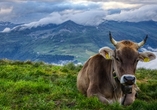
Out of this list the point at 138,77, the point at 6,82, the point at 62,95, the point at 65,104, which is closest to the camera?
the point at 65,104

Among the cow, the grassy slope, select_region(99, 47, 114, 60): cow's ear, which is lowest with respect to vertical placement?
the grassy slope

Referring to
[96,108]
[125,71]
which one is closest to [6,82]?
[96,108]

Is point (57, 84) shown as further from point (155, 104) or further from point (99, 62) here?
point (155, 104)

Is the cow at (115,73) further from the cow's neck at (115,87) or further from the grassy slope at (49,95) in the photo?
the grassy slope at (49,95)

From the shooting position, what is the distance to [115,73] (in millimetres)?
12078

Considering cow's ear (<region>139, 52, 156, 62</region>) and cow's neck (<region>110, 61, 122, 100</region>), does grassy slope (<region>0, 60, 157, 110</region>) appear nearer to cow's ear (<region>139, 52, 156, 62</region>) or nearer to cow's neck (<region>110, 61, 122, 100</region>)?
cow's neck (<region>110, 61, 122, 100</region>)

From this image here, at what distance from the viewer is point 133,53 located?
37.0 feet

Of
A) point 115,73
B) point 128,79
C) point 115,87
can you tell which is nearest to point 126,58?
point 128,79

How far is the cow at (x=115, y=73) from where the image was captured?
36.4 ft

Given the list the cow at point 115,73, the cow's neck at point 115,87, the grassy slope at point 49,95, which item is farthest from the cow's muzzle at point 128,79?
the cow's neck at point 115,87

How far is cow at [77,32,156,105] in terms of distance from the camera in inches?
436

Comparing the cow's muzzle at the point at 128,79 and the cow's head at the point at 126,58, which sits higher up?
the cow's head at the point at 126,58

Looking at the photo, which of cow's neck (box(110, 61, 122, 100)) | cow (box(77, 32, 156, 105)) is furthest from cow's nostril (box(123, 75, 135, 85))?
cow's neck (box(110, 61, 122, 100))

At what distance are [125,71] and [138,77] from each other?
27.4 ft
